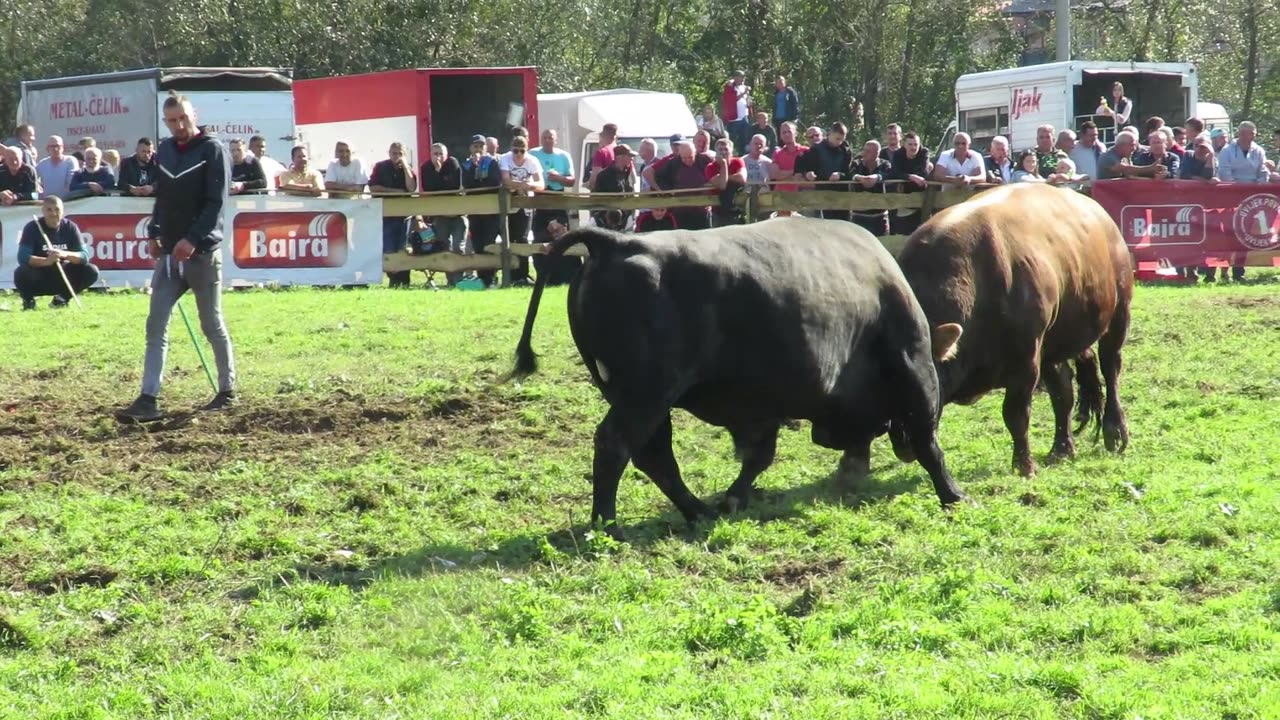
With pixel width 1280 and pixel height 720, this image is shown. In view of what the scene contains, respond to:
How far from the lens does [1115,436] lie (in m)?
9.60

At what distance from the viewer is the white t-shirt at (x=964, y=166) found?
68.6 ft

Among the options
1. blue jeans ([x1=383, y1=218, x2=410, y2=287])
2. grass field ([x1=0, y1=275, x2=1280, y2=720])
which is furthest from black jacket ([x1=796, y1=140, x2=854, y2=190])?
grass field ([x1=0, y1=275, x2=1280, y2=720])

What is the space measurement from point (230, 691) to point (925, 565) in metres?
2.83

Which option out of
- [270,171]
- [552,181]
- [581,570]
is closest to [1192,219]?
[552,181]

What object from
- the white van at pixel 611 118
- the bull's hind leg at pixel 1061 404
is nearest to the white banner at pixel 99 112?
the white van at pixel 611 118

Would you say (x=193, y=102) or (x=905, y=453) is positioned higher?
(x=193, y=102)

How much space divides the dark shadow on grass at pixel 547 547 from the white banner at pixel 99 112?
2165 cm

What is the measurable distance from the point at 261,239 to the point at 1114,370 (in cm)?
1178

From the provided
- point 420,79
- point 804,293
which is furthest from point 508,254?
point 804,293

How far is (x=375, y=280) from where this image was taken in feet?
64.1

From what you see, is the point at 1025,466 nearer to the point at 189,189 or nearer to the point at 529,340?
the point at 529,340

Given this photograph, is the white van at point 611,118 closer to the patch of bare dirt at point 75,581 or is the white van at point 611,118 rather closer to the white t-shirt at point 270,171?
the white t-shirt at point 270,171

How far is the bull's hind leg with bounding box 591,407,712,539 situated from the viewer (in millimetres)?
7023

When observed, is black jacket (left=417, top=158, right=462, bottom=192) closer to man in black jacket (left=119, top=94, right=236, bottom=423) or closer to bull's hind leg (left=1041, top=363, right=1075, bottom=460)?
man in black jacket (left=119, top=94, right=236, bottom=423)
